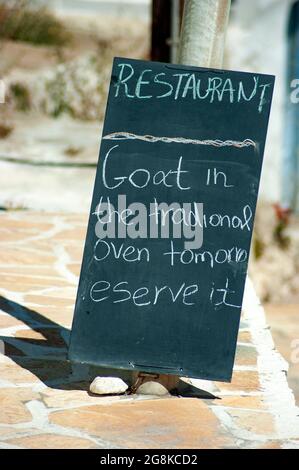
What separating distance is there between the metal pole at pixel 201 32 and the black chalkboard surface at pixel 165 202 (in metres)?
0.19

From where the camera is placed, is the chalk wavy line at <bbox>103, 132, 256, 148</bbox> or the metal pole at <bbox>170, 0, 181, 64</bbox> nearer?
the chalk wavy line at <bbox>103, 132, 256, 148</bbox>

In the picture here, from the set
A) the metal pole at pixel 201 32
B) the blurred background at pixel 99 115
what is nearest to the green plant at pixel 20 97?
the blurred background at pixel 99 115

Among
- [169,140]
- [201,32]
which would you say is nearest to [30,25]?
[201,32]

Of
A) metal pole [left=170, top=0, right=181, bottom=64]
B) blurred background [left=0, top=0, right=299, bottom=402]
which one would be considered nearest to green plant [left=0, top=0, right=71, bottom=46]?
blurred background [left=0, top=0, right=299, bottom=402]

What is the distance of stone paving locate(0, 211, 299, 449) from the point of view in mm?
4047

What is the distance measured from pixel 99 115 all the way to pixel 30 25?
268 cm

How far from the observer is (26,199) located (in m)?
9.49

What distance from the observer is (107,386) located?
179 inches

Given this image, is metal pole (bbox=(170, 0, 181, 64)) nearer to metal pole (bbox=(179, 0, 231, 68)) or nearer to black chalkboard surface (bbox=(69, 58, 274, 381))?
metal pole (bbox=(179, 0, 231, 68))

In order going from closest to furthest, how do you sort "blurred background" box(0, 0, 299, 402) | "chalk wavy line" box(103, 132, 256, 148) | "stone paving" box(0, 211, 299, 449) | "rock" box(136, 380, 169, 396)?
"stone paving" box(0, 211, 299, 449)
"chalk wavy line" box(103, 132, 256, 148)
"rock" box(136, 380, 169, 396)
"blurred background" box(0, 0, 299, 402)

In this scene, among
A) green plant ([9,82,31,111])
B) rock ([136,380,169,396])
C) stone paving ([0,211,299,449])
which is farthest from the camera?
green plant ([9,82,31,111])

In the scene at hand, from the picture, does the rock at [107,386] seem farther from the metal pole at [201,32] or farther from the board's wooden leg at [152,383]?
the metal pole at [201,32]

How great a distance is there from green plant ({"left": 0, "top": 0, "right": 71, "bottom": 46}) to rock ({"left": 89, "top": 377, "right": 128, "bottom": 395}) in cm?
1021

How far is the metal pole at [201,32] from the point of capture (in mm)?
4617
